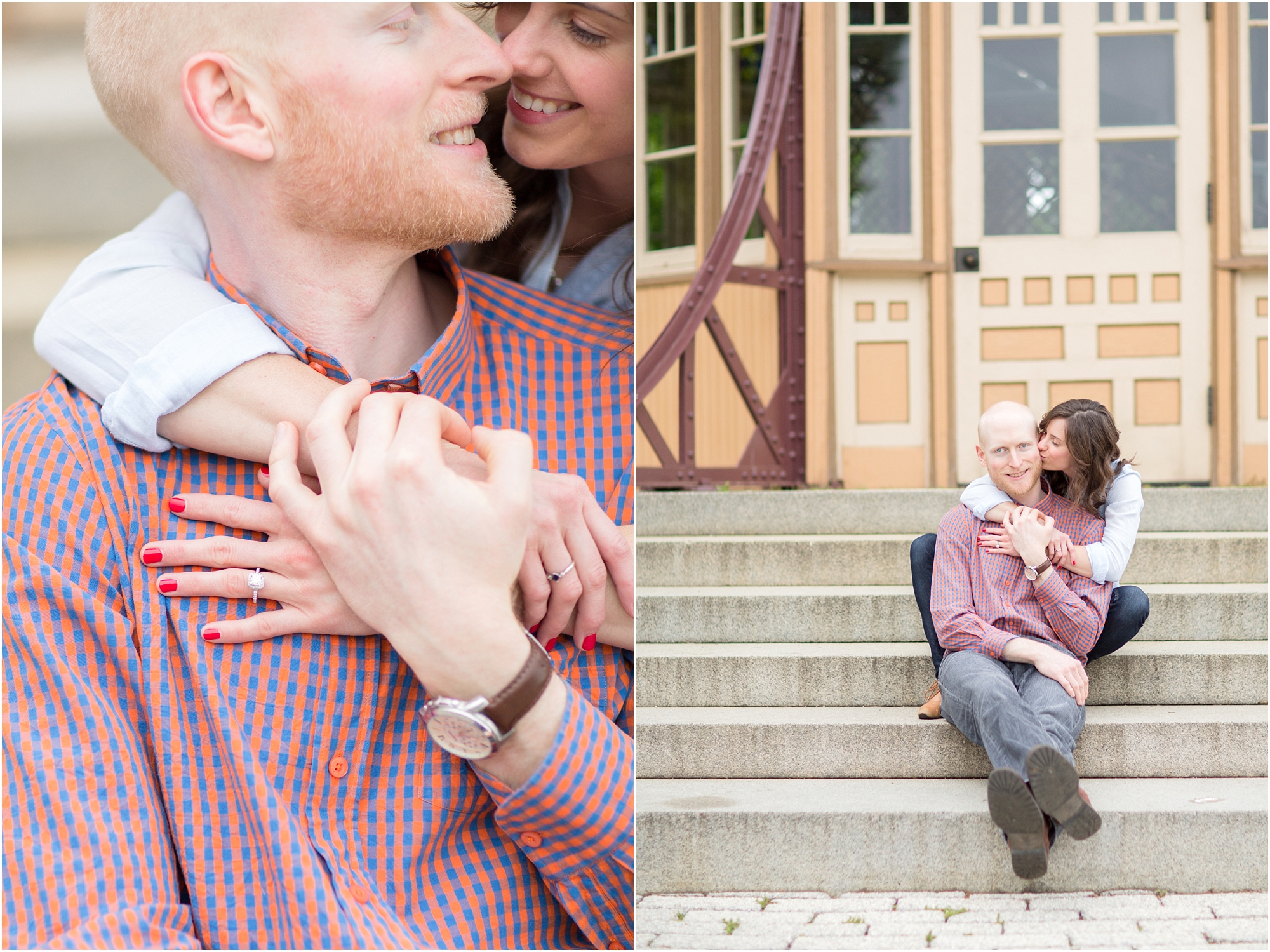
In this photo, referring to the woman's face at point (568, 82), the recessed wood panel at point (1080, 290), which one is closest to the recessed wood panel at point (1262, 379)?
the recessed wood panel at point (1080, 290)

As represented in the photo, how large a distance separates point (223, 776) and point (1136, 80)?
600cm

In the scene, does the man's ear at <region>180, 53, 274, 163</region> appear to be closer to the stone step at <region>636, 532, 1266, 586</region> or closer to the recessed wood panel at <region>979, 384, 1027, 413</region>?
the stone step at <region>636, 532, 1266, 586</region>

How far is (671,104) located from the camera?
6.27 meters

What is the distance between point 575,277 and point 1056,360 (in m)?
4.93

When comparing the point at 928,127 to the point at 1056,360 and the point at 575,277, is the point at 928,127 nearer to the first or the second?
the point at 1056,360

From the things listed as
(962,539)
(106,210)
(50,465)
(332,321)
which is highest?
(106,210)

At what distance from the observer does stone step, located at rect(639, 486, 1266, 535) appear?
4539 mm

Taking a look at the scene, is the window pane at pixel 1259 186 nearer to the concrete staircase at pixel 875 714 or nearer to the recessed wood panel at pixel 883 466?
the concrete staircase at pixel 875 714

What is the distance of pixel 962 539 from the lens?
3051mm

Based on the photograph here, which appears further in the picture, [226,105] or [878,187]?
[878,187]

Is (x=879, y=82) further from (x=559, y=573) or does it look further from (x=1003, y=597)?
(x=559, y=573)

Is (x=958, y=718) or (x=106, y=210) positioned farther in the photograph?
(x=958, y=718)

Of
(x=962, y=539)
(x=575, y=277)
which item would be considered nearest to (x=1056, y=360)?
(x=962, y=539)

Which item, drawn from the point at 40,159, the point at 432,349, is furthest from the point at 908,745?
the point at 40,159
